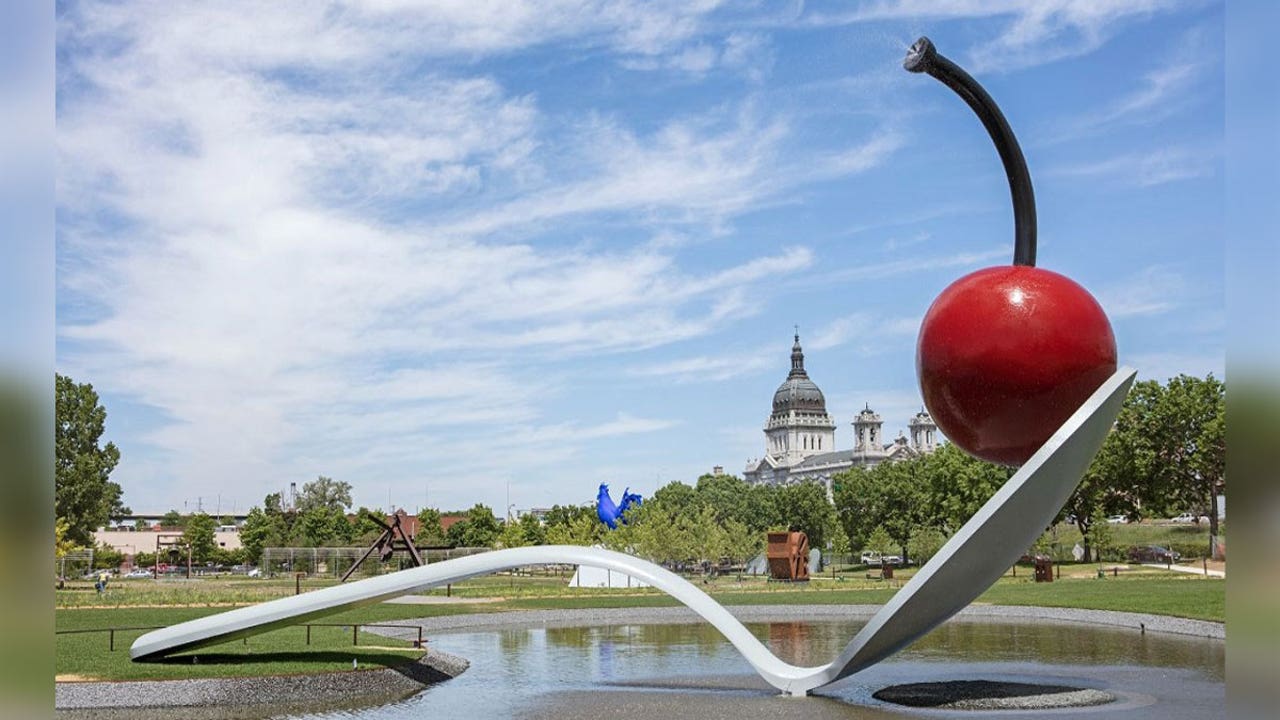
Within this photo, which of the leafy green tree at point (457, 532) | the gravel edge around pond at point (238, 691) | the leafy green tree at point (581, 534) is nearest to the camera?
the gravel edge around pond at point (238, 691)

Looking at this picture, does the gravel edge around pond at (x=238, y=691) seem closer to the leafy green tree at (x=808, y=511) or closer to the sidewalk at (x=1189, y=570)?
the sidewalk at (x=1189, y=570)

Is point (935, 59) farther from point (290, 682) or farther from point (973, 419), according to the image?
point (290, 682)

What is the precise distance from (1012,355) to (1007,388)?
375 millimetres

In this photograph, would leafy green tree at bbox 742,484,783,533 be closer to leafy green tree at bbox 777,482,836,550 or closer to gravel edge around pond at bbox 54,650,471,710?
leafy green tree at bbox 777,482,836,550

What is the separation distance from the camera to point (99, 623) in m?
27.7

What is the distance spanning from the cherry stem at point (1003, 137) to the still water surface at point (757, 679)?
561cm

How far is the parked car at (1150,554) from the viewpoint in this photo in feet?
208

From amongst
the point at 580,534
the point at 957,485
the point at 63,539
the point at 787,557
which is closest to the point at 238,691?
the point at 787,557

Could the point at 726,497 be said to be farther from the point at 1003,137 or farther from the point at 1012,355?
the point at 1012,355

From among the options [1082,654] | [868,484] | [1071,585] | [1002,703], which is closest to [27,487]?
[1002,703]

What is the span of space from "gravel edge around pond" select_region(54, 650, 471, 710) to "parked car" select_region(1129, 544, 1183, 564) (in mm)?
54716

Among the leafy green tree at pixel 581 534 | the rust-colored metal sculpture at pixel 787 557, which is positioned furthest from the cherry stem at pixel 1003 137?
the leafy green tree at pixel 581 534

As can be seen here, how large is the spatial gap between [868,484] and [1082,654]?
7157cm

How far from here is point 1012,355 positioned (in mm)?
12266
